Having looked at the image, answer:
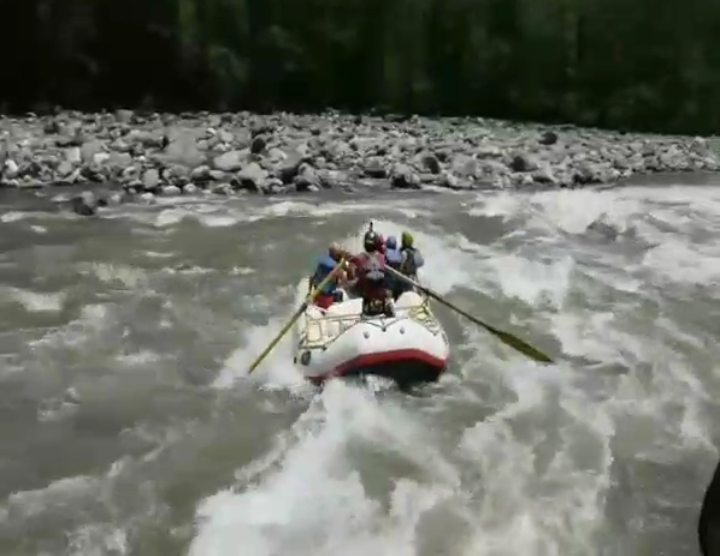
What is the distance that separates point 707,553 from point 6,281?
7.17 meters

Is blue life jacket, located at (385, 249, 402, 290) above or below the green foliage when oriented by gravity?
below

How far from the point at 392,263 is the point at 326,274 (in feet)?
1.88

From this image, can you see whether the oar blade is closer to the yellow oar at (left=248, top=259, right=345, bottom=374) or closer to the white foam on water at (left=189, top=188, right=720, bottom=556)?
the white foam on water at (left=189, top=188, right=720, bottom=556)

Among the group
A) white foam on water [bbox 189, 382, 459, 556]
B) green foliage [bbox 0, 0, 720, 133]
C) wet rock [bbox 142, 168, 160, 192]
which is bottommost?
white foam on water [bbox 189, 382, 459, 556]

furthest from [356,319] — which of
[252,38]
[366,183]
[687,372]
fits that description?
[252,38]

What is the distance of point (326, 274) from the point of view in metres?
7.74

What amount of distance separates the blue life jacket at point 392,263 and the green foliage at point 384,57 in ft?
33.3

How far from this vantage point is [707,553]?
4.95m

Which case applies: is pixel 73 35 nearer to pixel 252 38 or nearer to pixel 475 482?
pixel 252 38

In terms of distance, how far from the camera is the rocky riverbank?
12.8 metres

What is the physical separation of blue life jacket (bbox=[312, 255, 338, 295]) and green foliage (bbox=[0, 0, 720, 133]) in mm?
10210

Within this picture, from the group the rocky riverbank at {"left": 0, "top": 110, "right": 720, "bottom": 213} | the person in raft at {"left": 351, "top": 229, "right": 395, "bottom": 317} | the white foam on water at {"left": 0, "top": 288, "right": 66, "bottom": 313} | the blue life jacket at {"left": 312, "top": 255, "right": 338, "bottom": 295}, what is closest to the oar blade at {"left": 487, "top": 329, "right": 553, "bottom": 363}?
the person in raft at {"left": 351, "top": 229, "right": 395, "bottom": 317}

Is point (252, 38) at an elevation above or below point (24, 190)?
above

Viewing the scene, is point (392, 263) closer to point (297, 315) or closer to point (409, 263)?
point (409, 263)
